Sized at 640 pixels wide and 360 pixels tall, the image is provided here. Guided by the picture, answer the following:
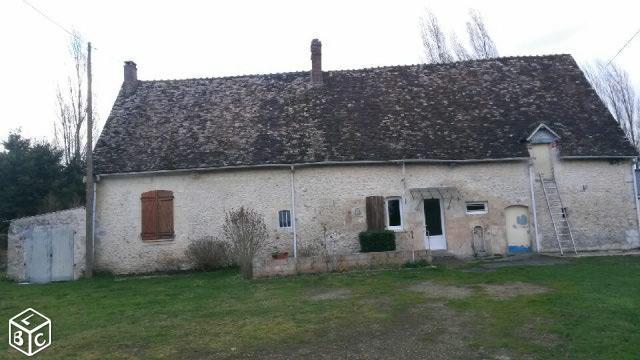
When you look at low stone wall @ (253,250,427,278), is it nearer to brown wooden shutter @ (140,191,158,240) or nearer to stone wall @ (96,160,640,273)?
stone wall @ (96,160,640,273)

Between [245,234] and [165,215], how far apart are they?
3.95 meters

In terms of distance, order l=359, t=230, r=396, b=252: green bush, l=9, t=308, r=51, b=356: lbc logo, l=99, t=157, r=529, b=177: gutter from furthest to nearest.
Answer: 1. l=99, t=157, r=529, b=177: gutter
2. l=359, t=230, r=396, b=252: green bush
3. l=9, t=308, r=51, b=356: lbc logo

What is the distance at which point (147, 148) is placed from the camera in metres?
17.8

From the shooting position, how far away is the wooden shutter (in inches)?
642

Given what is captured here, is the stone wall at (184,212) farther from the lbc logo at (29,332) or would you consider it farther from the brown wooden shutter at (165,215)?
the lbc logo at (29,332)

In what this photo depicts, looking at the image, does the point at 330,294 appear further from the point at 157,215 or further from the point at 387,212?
the point at 157,215

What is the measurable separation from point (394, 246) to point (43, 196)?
1909 centimetres

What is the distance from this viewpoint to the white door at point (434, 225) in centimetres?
1662

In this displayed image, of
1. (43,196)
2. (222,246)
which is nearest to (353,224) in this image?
(222,246)

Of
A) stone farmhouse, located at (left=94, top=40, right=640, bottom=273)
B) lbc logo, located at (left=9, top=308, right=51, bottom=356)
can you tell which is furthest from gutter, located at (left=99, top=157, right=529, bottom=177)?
lbc logo, located at (left=9, top=308, right=51, bottom=356)

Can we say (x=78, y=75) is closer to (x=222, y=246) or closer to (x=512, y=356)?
(x=222, y=246)

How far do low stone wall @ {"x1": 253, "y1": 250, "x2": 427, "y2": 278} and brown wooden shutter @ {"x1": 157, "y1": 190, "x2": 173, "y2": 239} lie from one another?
460 centimetres

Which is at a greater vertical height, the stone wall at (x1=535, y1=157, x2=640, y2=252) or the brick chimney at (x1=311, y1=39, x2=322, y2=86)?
the brick chimney at (x1=311, y1=39, x2=322, y2=86)

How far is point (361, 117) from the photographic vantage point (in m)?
18.4
